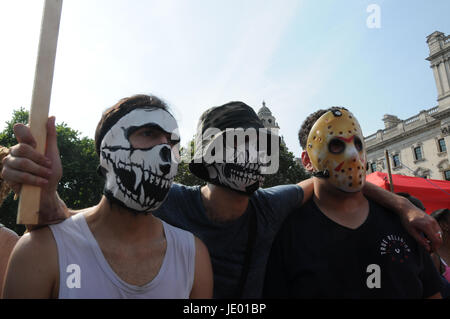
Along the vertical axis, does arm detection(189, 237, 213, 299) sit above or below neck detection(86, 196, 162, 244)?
below

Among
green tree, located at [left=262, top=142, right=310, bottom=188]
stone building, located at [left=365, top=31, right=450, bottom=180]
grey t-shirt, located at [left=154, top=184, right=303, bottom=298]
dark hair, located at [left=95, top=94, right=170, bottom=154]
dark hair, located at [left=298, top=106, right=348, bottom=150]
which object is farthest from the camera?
stone building, located at [left=365, top=31, right=450, bottom=180]

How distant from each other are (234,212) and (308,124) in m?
1.36

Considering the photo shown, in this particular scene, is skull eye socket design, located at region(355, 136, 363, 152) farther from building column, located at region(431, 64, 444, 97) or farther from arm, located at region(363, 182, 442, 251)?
building column, located at region(431, 64, 444, 97)

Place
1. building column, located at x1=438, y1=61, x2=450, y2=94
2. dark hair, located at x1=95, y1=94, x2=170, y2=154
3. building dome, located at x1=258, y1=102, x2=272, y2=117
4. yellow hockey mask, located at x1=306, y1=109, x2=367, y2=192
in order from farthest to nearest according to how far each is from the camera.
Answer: building dome, located at x1=258, y1=102, x2=272, y2=117 < building column, located at x1=438, y1=61, x2=450, y2=94 < yellow hockey mask, located at x1=306, y1=109, x2=367, y2=192 < dark hair, located at x1=95, y1=94, x2=170, y2=154

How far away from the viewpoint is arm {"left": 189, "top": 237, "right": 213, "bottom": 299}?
2.25 metres

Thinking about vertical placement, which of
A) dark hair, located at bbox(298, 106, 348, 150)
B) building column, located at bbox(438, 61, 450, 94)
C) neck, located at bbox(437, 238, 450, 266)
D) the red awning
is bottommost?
neck, located at bbox(437, 238, 450, 266)

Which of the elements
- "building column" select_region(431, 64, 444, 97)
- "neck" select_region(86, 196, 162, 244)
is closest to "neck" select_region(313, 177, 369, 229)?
"neck" select_region(86, 196, 162, 244)

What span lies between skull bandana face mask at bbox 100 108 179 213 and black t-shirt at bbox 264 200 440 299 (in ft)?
4.16

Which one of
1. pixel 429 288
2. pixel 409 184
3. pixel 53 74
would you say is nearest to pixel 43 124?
pixel 53 74

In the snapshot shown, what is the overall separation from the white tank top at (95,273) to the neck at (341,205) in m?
1.44

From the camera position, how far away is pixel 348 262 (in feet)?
8.88

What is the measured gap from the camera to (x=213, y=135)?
2.97 m

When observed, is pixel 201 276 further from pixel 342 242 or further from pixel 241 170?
pixel 342 242
